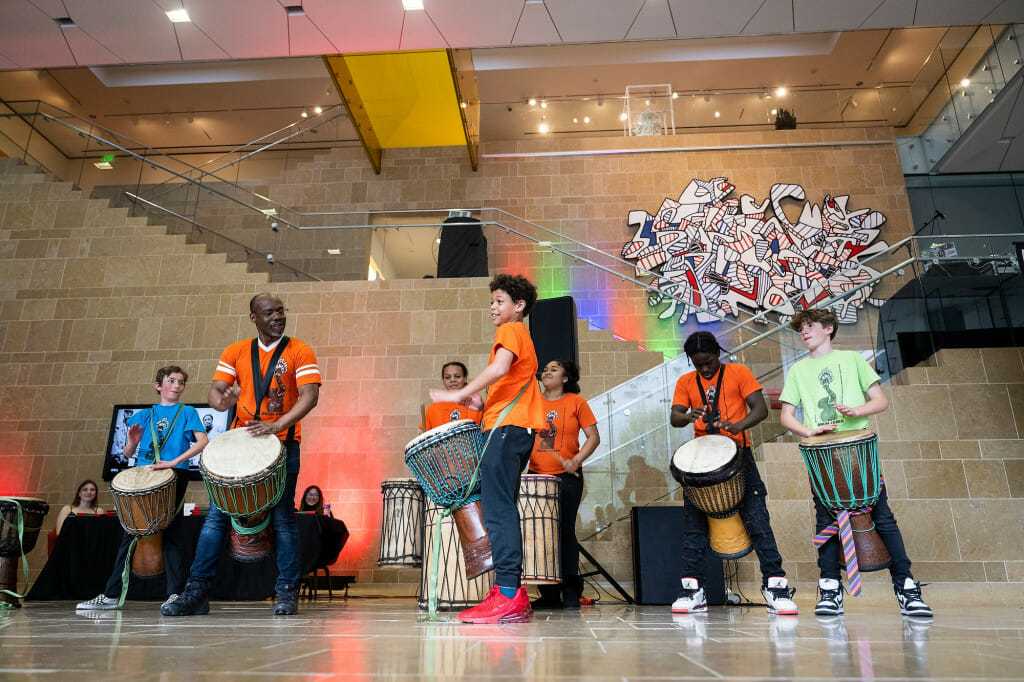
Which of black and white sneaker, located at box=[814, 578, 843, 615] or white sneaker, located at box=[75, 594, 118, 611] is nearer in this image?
black and white sneaker, located at box=[814, 578, 843, 615]

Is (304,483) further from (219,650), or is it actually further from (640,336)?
(219,650)

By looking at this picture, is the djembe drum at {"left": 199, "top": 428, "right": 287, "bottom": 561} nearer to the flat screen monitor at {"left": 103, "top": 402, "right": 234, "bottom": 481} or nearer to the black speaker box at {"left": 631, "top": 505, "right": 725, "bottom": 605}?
the black speaker box at {"left": 631, "top": 505, "right": 725, "bottom": 605}

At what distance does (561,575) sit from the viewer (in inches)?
166

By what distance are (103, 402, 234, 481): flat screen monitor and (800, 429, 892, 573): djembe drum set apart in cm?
647

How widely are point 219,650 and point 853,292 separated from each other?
575 centimetres

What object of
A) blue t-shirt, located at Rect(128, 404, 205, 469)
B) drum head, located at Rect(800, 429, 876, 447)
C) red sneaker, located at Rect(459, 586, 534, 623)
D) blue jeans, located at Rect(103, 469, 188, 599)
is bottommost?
red sneaker, located at Rect(459, 586, 534, 623)

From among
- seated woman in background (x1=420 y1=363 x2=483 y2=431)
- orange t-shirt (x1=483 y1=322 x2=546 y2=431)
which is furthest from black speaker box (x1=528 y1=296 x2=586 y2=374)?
orange t-shirt (x1=483 y1=322 x2=546 y2=431)

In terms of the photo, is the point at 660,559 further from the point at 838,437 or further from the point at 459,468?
the point at 459,468

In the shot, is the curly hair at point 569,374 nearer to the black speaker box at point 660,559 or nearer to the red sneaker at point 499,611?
the black speaker box at point 660,559

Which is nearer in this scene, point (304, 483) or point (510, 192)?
point (304, 483)

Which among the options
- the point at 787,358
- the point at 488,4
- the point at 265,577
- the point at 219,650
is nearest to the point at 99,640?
the point at 219,650

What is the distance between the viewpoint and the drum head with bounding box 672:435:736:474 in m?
→ 3.53

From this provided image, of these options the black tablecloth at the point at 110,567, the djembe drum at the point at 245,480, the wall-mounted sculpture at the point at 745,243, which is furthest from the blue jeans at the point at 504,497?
the wall-mounted sculpture at the point at 745,243

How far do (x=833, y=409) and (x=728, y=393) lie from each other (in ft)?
1.89
